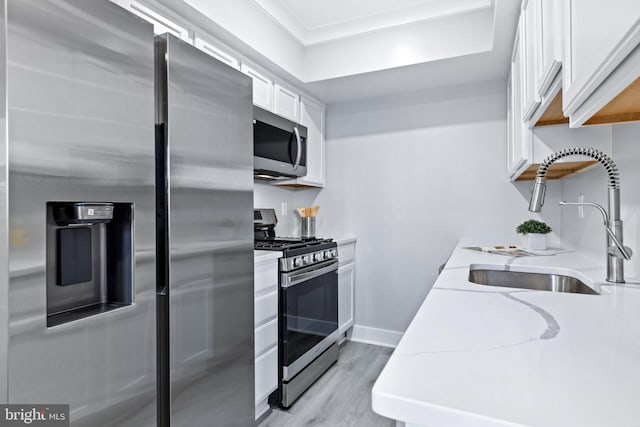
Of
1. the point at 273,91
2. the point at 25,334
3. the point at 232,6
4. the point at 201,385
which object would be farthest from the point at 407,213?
the point at 25,334

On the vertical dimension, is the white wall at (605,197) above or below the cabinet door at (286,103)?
below

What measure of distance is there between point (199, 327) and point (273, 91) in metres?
1.82

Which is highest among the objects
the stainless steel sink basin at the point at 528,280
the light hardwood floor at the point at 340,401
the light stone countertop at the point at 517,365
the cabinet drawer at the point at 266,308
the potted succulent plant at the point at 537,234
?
the potted succulent plant at the point at 537,234

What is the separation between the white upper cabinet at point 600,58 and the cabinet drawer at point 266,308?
1.62 meters

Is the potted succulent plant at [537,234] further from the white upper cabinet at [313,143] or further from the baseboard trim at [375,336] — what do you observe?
the white upper cabinet at [313,143]

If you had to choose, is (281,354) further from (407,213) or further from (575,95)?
(575,95)

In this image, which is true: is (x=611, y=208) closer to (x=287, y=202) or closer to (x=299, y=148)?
(x=299, y=148)

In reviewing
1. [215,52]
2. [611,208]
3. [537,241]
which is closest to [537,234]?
[537,241]

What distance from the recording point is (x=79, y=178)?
1016 mm

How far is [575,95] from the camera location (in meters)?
0.74

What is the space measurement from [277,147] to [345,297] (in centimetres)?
142

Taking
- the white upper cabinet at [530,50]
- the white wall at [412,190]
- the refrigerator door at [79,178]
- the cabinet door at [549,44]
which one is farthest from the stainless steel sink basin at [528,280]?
the refrigerator door at [79,178]

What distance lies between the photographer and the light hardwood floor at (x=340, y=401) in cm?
209

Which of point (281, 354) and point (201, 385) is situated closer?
point (201, 385)
